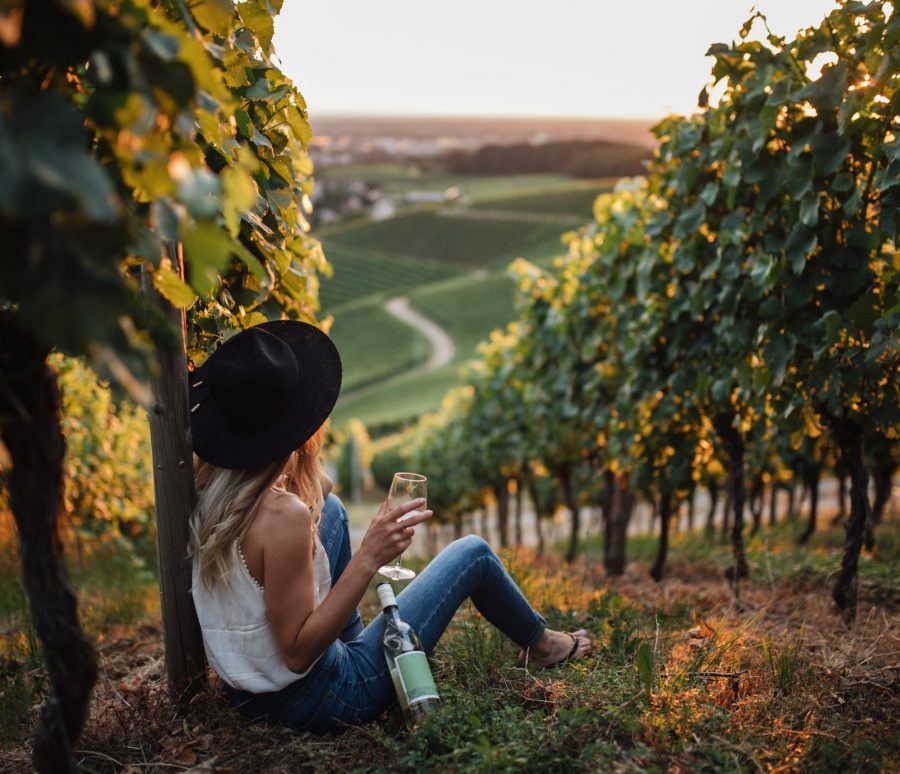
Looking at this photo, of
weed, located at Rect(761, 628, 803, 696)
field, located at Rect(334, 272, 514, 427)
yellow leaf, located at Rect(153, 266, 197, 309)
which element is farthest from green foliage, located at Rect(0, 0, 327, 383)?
field, located at Rect(334, 272, 514, 427)

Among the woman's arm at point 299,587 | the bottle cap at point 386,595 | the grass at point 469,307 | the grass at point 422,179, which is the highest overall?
the grass at point 422,179

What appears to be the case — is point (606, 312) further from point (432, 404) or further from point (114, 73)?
point (432, 404)

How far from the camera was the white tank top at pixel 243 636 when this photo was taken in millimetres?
2412

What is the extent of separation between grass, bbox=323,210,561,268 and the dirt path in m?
15.4

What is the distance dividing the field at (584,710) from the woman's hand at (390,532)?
1.56 ft

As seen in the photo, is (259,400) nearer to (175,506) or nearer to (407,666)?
(175,506)

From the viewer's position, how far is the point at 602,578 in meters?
5.95

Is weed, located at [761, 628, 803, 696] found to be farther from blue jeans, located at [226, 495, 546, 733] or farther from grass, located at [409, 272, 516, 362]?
grass, located at [409, 272, 516, 362]

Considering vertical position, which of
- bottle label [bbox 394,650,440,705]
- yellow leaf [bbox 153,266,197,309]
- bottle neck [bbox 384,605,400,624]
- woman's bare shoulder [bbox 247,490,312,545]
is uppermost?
yellow leaf [bbox 153,266,197,309]

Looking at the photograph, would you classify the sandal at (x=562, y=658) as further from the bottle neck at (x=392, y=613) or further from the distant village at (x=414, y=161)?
the distant village at (x=414, y=161)

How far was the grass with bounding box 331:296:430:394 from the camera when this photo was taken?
57594 millimetres

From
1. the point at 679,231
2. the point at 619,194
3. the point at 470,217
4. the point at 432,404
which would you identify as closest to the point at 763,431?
the point at 619,194

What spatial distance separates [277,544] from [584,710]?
3.21 ft

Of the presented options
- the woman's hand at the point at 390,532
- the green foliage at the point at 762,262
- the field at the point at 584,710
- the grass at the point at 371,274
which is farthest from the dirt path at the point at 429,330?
the woman's hand at the point at 390,532
